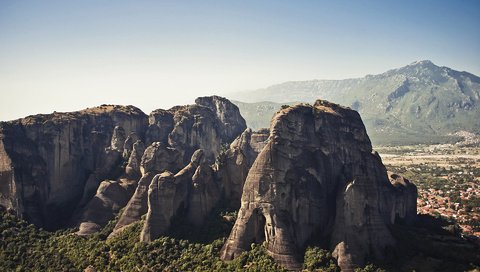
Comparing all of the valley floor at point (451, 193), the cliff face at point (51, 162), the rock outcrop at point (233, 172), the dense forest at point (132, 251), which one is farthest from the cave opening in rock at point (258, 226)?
the valley floor at point (451, 193)

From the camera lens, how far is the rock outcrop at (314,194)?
5394cm

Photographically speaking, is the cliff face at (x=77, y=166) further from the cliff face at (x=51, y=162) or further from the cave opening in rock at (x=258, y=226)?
the cave opening in rock at (x=258, y=226)

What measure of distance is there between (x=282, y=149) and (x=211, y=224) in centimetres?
1645

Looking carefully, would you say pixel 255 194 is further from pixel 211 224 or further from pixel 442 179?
pixel 442 179

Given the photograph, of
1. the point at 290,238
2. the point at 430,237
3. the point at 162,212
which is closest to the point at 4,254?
the point at 162,212

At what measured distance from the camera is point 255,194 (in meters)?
56.8

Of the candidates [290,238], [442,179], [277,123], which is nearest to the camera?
[290,238]

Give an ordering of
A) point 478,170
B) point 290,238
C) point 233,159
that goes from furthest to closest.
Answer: point 478,170 → point 233,159 → point 290,238

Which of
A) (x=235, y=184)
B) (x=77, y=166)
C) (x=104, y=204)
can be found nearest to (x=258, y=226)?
(x=235, y=184)

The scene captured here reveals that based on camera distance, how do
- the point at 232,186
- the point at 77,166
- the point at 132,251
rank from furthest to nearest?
the point at 77,166 < the point at 232,186 < the point at 132,251

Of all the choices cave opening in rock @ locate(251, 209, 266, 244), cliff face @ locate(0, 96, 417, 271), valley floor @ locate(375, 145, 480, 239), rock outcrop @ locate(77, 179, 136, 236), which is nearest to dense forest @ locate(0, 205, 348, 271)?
cave opening in rock @ locate(251, 209, 266, 244)

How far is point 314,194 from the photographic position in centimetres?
5759

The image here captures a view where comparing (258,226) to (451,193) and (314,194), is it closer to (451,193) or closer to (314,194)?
(314,194)

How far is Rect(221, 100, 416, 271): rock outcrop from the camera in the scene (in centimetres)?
5394
